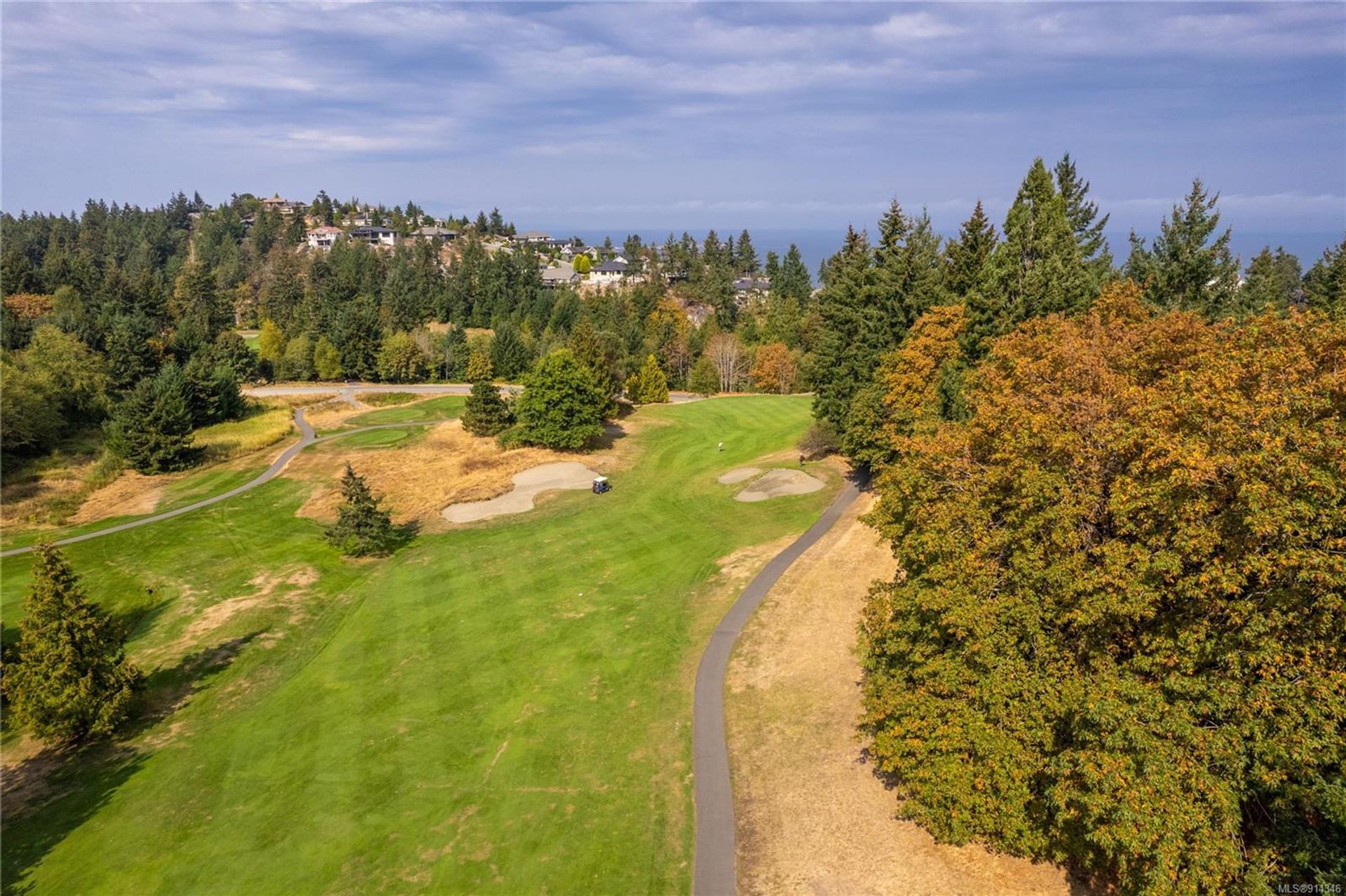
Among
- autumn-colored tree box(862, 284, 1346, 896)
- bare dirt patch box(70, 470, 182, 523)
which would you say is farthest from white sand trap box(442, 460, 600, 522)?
autumn-colored tree box(862, 284, 1346, 896)

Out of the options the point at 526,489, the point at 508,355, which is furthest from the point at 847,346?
the point at 508,355

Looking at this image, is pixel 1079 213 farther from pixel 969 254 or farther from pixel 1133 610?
pixel 1133 610

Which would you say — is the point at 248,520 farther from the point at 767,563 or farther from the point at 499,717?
the point at 767,563

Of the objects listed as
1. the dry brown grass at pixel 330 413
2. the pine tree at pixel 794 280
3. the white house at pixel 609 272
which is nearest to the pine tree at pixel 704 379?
the pine tree at pixel 794 280

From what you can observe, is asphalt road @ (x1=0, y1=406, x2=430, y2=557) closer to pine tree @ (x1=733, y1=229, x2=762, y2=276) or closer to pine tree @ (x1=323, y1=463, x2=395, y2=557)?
pine tree @ (x1=323, y1=463, x2=395, y2=557)

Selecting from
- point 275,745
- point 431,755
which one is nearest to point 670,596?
point 431,755
